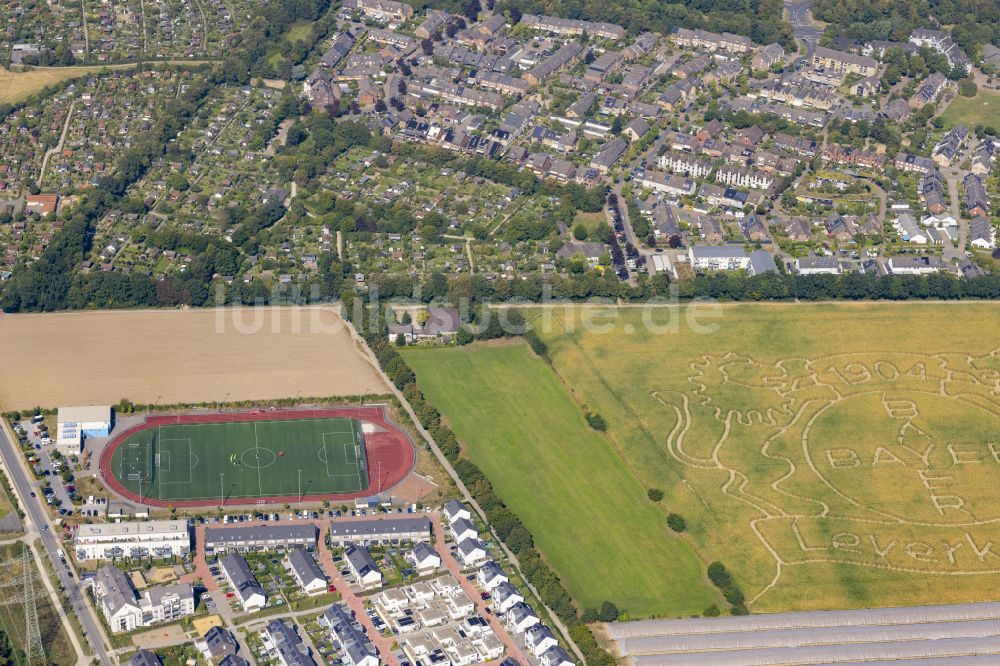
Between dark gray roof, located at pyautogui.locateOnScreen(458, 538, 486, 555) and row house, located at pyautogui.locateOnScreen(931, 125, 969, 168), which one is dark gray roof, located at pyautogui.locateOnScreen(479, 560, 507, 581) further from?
row house, located at pyautogui.locateOnScreen(931, 125, 969, 168)

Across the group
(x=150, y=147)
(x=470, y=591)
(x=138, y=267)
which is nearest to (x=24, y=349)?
(x=138, y=267)

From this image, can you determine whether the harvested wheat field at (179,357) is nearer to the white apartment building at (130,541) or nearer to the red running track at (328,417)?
the red running track at (328,417)

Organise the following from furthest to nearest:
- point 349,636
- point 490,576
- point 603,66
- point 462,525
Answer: point 603,66
point 462,525
point 490,576
point 349,636

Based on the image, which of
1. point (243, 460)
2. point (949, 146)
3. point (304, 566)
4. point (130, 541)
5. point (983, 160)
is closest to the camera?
point (304, 566)

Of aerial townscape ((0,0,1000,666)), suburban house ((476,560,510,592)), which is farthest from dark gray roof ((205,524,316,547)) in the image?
suburban house ((476,560,510,592))

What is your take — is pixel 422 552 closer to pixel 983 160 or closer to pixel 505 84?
pixel 505 84

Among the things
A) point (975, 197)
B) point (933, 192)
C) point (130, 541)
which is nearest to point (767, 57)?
point (933, 192)
